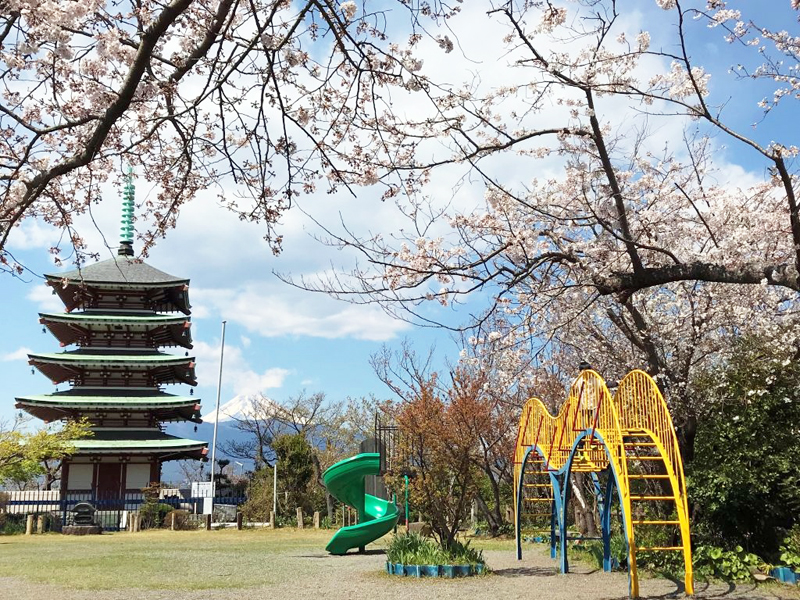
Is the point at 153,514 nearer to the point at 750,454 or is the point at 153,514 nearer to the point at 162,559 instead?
the point at 162,559

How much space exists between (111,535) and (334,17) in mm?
23188

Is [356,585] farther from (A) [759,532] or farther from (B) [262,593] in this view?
(A) [759,532]

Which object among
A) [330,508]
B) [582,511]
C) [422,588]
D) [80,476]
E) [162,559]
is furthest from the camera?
[80,476]

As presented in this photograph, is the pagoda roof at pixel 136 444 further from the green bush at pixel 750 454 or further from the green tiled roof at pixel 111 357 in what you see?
the green bush at pixel 750 454

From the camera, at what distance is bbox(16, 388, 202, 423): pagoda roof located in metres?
28.8

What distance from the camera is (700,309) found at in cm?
1180

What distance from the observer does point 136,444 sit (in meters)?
28.9

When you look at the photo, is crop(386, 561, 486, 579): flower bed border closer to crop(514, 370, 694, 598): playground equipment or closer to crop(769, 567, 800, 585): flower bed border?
crop(514, 370, 694, 598): playground equipment

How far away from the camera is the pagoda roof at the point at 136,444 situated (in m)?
28.2

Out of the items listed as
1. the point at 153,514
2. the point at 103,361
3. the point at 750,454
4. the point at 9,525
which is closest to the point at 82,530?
the point at 153,514

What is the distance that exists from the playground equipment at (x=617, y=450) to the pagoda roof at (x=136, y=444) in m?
18.9

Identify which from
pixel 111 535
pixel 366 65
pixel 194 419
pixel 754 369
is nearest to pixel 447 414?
pixel 754 369

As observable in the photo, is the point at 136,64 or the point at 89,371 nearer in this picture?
the point at 136,64

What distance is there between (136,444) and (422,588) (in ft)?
71.8
